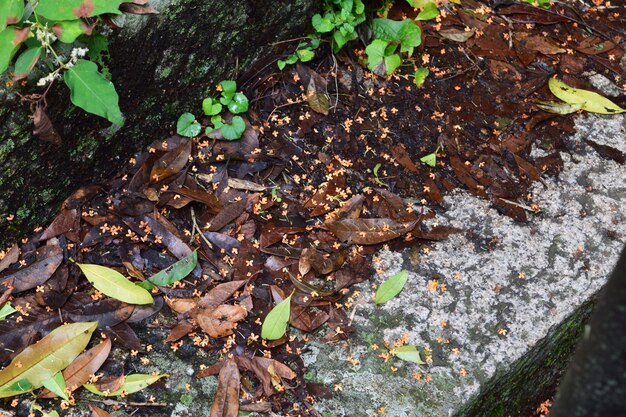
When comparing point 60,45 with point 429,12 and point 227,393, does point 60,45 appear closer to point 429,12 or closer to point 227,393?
point 227,393

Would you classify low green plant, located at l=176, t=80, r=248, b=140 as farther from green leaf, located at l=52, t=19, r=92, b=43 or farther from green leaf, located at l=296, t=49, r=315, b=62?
green leaf, located at l=52, t=19, r=92, b=43

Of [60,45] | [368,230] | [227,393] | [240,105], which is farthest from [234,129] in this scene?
[227,393]

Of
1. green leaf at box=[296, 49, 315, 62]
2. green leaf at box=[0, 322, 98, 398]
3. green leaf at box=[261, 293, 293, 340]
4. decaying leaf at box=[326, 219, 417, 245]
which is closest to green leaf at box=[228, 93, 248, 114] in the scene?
green leaf at box=[296, 49, 315, 62]

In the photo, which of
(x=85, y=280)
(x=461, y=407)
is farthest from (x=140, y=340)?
(x=461, y=407)

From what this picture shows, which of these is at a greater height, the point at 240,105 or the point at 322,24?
the point at 322,24

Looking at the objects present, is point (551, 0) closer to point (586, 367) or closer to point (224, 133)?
point (224, 133)
